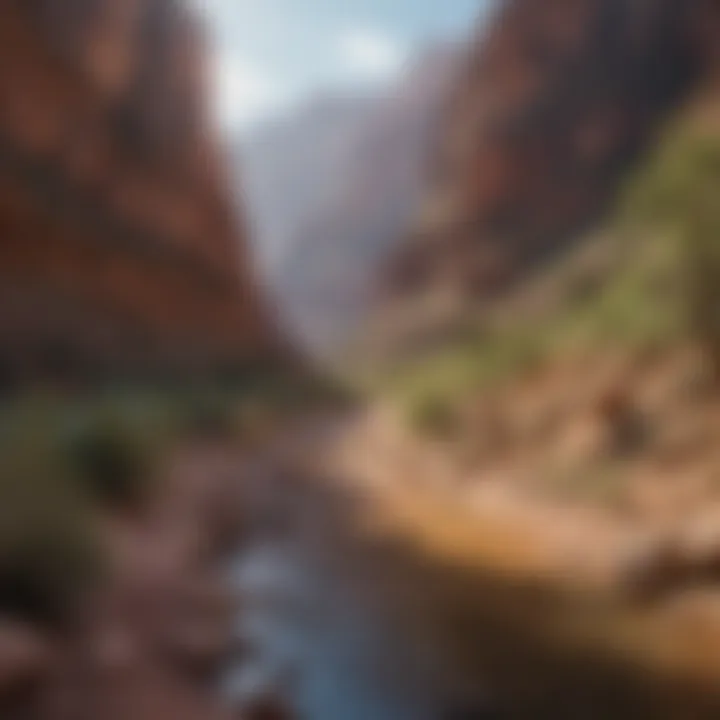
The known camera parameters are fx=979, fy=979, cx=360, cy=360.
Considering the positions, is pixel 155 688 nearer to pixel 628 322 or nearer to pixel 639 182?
pixel 639 182

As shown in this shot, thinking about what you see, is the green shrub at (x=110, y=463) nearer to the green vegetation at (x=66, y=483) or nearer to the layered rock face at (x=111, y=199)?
the green vegetation at (x=66, y=483)

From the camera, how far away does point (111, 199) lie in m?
30.8

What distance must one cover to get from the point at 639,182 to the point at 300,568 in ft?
29.5

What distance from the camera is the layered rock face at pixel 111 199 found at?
24.2m

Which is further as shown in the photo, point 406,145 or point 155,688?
point 406,145

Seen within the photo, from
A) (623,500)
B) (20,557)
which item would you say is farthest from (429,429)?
(20,557)

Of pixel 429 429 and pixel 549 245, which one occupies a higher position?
pixel 549 245

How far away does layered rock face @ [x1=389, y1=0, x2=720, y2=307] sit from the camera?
4012 centimetres

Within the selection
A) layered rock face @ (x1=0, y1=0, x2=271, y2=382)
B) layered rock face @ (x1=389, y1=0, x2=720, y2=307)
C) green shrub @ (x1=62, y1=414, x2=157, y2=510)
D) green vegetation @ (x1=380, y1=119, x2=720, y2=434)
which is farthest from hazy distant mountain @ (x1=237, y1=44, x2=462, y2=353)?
green shrub @ (x1=62, y1=414, x2=157, y2=510)

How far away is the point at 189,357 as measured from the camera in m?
34.7

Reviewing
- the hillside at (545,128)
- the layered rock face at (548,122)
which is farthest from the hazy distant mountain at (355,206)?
the layered rock face at (548,122)

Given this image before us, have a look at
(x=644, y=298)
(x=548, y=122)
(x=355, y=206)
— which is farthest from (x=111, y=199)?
(x=355, y=206)

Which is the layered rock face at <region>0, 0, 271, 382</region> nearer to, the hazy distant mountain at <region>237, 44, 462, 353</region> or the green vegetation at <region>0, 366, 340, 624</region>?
the green vegetation at <region>0, 366, 340, 624</region>

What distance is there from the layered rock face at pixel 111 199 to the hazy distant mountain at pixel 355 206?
108ft
